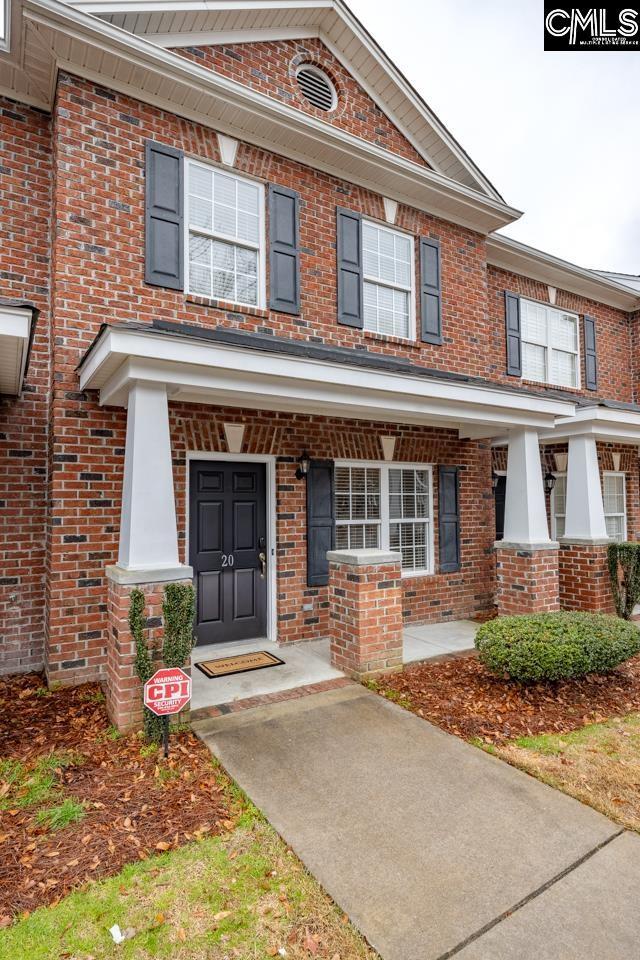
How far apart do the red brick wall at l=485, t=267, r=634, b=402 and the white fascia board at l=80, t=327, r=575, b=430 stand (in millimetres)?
2711

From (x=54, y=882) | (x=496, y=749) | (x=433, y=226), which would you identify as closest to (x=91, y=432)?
(x=54, y=882)

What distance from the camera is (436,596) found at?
7.63 m

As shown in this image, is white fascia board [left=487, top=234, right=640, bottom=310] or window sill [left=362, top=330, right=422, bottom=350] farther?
white fascia board [left=487, top=234, right=640, bottom=310]

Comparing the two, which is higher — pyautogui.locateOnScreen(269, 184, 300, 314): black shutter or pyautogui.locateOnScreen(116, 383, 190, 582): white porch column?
pyautogui.locateOnScreen(269, 184, 300, 314): black shutter

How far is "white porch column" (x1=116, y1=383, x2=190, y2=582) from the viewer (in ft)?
13.8

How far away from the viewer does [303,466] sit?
6402 millimetres

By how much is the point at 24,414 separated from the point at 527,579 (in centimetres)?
628

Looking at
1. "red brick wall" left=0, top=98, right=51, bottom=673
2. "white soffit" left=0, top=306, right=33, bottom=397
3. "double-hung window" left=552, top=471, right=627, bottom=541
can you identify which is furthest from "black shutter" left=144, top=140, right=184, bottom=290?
"double-hung window" left=552, top=471, right=627, bottom=541

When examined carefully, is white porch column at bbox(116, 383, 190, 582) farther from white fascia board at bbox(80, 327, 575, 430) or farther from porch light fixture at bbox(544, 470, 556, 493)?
porch light fixture at bbox(544, 470, 556, 493)

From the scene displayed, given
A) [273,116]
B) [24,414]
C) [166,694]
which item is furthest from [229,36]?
[166,694]

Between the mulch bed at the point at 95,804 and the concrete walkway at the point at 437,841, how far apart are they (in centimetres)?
30

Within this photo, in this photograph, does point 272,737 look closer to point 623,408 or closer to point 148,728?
point 148,728

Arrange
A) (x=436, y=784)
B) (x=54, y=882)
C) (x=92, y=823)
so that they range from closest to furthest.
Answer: (x=54, y=882) < (x=92, y=823) < (x=436, y=784)

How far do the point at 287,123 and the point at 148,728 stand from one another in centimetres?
662
